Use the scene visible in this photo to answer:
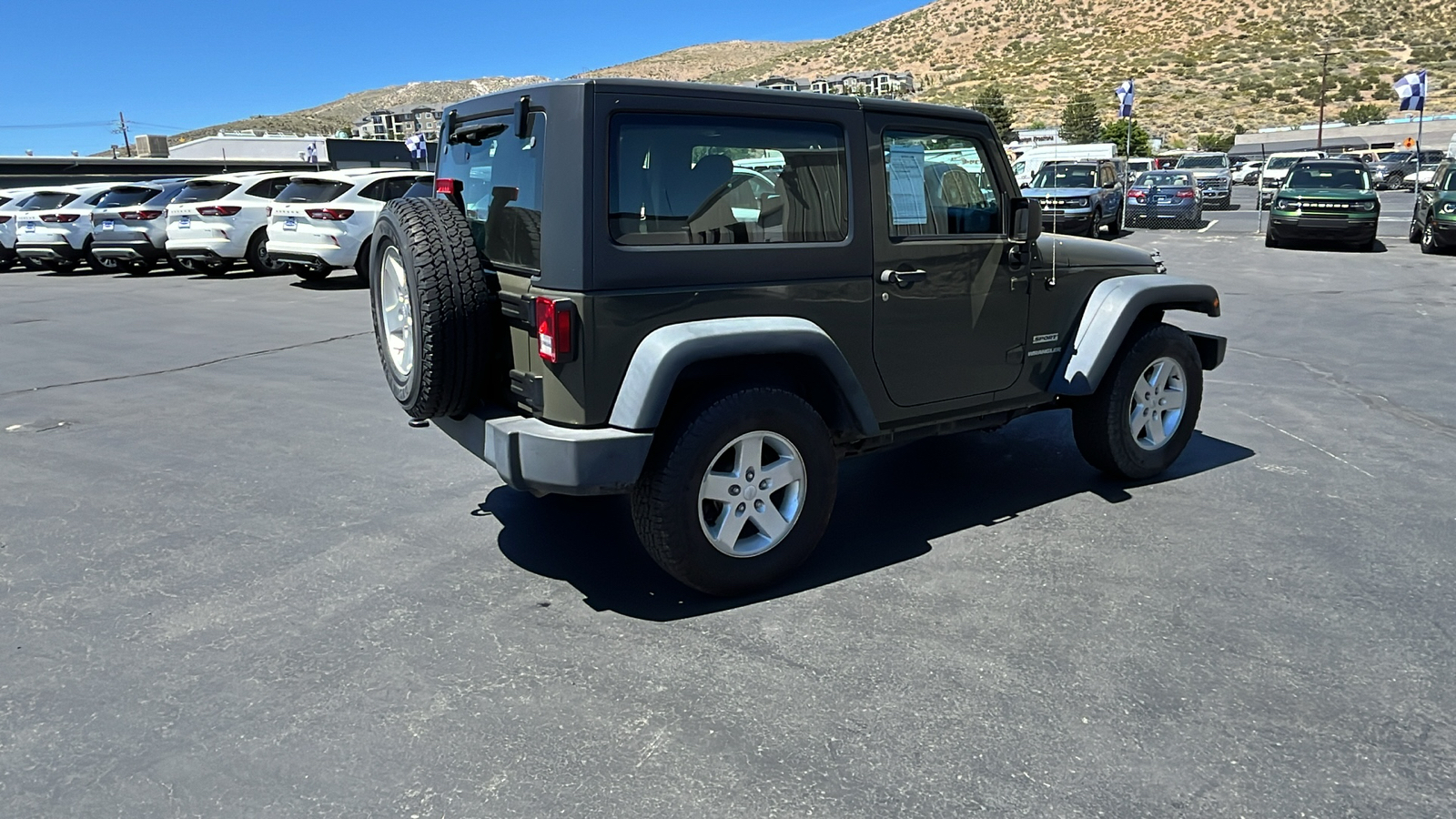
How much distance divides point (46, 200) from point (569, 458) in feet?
70.3

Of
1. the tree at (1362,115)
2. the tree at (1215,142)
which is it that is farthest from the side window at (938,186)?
the tree at (1362,115)

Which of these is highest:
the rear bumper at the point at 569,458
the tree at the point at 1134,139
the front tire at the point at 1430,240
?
the tree at the point at 1134,139

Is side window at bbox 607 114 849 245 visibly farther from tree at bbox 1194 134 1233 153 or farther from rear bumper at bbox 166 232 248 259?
tree at bbox 1194 134 1233 153

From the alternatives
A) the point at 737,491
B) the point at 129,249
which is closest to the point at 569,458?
the point at 737,491

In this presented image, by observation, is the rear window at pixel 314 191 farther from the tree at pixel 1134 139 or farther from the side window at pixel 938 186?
the tree at pixel 1134 139

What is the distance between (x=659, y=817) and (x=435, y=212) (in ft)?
7.95

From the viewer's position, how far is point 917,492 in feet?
17.3

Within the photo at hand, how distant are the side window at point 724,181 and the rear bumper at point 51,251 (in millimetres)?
19217

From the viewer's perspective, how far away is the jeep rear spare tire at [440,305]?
377cm

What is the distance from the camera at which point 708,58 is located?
420 ft

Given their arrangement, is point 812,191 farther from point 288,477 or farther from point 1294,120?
point 1294,120

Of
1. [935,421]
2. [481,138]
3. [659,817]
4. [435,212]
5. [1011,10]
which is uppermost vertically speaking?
[1011,10]

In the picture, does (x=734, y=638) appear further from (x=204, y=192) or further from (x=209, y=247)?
(x=204, y=192)

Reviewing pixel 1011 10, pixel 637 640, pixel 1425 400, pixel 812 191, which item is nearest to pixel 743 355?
pixel 812 191
